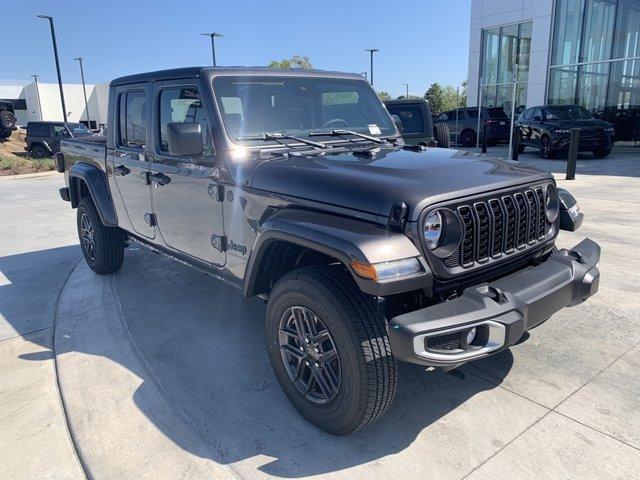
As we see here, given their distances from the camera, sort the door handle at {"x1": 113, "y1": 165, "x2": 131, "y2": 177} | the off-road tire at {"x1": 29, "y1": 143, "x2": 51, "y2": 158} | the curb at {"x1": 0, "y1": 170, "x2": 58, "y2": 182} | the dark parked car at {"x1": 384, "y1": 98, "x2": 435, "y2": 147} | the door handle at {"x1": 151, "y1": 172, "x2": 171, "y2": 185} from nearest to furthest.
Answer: the door handle at {"x1": 151, "y1": 172, "x2": 171, "y2": 185}
the door handle at {"x1": 113, "y1": 165, "x2": 131, "y2": 177}
the dark parked car at {"x1": 384, "y1": 98, "x2": 435, "y2": 147}
the curb at {"x1": 0, "y1": 170, "x2": 58, "y2": 182}
the off-road tire at {"x1": 29, "y1": 143, "x2": 51, "y2": 158}

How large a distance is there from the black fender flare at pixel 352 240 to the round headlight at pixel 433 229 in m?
0.10

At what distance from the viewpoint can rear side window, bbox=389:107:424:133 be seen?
26.6ft

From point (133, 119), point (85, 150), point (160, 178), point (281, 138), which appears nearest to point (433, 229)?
point (281, 138)

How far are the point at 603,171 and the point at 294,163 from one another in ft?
38.4

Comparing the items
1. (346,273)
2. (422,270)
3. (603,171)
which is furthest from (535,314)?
(603,171)

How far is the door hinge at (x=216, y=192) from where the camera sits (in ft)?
10.7

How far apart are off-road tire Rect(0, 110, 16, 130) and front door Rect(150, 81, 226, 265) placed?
25.1 meters

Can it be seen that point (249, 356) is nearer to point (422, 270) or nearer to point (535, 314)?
point (422, 270)

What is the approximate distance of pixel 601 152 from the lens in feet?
48.9

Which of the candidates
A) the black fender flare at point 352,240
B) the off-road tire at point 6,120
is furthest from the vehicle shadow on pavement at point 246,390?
the off-road tire at point 6,120

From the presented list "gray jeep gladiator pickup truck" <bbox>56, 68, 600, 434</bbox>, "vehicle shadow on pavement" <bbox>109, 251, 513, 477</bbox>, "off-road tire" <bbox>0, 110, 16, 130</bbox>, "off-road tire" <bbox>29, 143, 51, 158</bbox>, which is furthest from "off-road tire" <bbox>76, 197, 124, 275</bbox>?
"off-road tire" <bbox>0, 110, 16, 130</bbox>

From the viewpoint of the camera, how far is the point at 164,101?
12.6ft

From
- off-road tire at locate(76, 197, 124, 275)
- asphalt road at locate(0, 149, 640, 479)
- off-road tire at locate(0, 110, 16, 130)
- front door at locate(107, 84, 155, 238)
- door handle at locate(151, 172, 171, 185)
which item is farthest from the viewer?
off-road tire at locate(0, 110, 16, 130)

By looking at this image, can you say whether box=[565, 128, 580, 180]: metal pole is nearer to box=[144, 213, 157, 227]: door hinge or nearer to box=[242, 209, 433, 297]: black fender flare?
box=[144, 213, 157, 227]: door hinge
